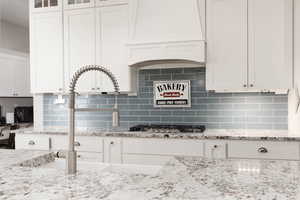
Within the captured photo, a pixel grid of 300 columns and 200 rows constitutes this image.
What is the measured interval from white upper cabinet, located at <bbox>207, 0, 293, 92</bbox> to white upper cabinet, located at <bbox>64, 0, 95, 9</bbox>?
55.3 inches

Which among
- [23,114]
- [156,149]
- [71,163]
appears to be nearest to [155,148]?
[156,149]

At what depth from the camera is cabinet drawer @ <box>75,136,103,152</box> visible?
3.05 meters

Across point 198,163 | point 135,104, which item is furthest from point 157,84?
point 198,163

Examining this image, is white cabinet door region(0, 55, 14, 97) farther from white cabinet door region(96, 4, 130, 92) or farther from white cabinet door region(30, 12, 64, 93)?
white cabinet door region(96, 4, 130, 92)

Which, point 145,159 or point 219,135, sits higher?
point 219,135

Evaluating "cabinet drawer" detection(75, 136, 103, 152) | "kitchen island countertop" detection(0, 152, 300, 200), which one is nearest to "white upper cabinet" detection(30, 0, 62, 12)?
"cabinet drawer" detection(75, 136, 103, 152)

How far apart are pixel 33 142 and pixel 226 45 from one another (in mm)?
2490

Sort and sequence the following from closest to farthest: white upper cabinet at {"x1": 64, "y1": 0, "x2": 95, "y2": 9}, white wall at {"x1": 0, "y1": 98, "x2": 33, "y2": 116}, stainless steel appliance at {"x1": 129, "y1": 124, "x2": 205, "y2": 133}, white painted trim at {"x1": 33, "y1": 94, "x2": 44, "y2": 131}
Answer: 1. stainless steel appliance at {"x1": 129, "y1": 124, "x2": 205, "y2": 133}
2. white upper cabinet at {"x1": 64, "y1": 0, "x2": 95, "y2": 9}
3. white painted trim at {"x1": 33, "y1": 94, "x2": 44, "y2": 131}
4. white wall at {"x1": 0, "y1": 98, "x2": 33, "y2": 116}

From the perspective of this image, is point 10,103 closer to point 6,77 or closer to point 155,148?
point 6,77

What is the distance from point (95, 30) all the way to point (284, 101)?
235 centimetres

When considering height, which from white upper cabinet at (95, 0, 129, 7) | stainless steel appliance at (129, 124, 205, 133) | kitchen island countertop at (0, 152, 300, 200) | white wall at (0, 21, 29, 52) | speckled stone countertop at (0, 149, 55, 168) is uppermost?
white wall at (0, 21, 29, 52)

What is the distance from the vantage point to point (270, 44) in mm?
2842

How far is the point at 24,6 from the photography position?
4754 millimetres

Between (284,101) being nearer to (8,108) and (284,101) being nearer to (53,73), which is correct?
(53,73)
